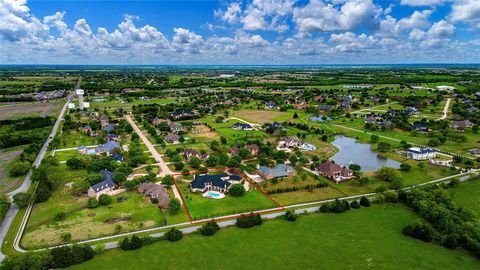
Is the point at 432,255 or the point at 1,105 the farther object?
the point at 1,105

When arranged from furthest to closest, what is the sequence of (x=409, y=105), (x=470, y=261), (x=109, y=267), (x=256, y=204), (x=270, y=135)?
1. (x=409, y=105)
2. (x=270, y=135)
3. (x=256, y=204)
4. (x=470, y=261)
5. (x=109, y=267)

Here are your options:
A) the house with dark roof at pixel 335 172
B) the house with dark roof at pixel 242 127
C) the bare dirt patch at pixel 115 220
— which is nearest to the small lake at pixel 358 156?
the house with dark roof at pixel 335 172

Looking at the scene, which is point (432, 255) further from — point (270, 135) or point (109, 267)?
point (270, 135)

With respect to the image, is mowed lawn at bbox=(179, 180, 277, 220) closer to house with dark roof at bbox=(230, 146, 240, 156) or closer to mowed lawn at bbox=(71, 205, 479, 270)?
mowed lawn at bbox=(71, 205, 479, 270)

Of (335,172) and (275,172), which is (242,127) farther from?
(335,172)

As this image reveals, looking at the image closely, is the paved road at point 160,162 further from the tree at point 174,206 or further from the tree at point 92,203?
the tree at point 92,203

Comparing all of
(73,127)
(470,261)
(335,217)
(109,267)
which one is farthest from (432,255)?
(73,127)
